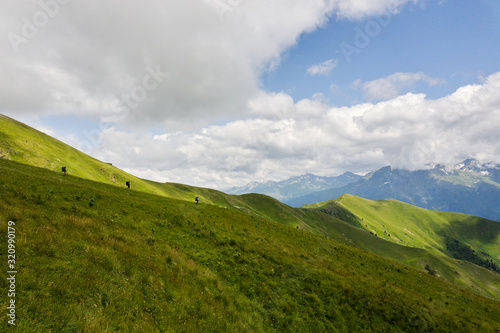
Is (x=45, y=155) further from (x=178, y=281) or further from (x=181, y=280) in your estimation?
(x=178, y=281)

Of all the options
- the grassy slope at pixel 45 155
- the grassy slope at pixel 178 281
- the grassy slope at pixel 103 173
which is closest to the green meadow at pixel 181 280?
the grassy slope at pixel 178 281

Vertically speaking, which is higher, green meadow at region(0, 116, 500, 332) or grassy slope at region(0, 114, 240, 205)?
grassy slope at region(0, 114, 240, 205)

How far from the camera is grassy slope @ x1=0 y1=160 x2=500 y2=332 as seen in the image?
1054 centimetres

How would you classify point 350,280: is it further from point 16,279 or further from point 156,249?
point 16,279

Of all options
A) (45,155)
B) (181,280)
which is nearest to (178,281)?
(181,280)

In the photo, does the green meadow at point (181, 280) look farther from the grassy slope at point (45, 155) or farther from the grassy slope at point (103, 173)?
the grassy slope at point (103, 173)

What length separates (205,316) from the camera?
1350 centimetres

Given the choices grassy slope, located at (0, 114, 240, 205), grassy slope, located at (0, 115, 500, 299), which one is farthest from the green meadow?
grassy slope, located at (0, 115, 500, 299)

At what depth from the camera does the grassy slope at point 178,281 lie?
10.5 meters

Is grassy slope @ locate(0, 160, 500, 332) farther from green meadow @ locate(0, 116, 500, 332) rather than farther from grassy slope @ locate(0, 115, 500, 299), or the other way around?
grassy slope @ locate(0, 115, 500, 299)

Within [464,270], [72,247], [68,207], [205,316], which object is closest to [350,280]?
[205,316]

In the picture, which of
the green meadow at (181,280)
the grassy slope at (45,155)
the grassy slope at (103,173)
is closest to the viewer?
the green meadow at (181,280)

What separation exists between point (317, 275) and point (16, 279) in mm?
24000

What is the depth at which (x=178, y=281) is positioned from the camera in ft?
50.3
